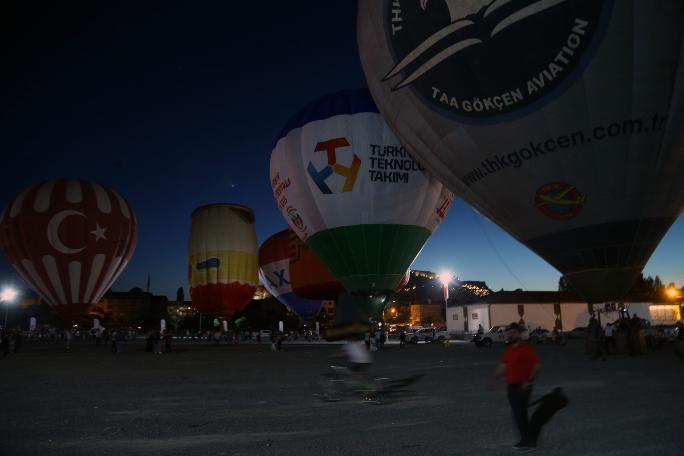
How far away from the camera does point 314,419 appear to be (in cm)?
855

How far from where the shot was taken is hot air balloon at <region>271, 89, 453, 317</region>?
78.4 feet

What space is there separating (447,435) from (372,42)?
54.2 feet

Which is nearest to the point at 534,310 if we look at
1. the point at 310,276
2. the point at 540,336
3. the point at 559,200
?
the point at 540,336

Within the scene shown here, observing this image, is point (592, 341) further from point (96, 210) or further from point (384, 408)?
point (96, 210)

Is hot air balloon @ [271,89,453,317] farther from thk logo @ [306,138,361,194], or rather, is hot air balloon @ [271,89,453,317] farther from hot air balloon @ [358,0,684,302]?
hot air balloon @ [358,0,684,302]

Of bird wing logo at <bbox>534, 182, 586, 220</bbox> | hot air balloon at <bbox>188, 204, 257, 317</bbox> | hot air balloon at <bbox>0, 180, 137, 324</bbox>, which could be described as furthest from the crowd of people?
hot air balloon at <bbox>0, 180, 137, 324</bbox>

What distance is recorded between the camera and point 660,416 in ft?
26.8

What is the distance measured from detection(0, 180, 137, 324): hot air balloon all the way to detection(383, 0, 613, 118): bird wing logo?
1066 inches

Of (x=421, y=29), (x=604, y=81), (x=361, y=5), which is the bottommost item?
(x=604, y=81)

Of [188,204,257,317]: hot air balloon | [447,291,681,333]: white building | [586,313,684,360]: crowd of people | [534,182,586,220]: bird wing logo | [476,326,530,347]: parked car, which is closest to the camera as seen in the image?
[534,182,586,220]: bird wing logo

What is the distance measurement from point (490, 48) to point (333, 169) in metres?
10.2

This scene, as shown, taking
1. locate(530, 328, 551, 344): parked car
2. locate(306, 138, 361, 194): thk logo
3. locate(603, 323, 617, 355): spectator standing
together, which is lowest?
locate(530, 328, 551, 344): parked car

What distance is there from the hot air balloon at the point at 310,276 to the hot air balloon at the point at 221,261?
1307cm

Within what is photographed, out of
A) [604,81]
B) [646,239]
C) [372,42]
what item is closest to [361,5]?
[372,42]
